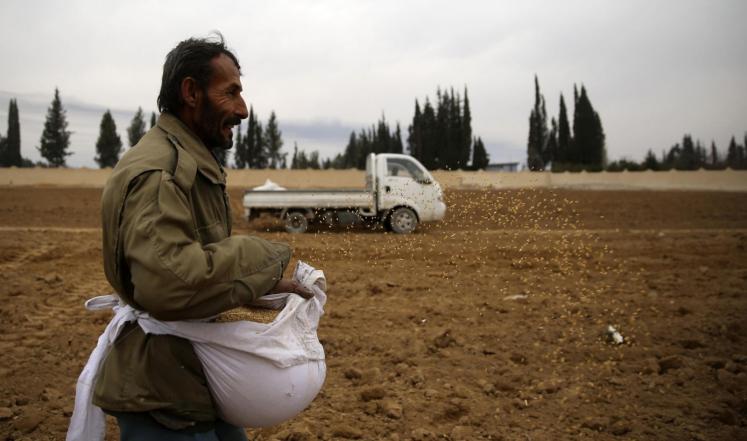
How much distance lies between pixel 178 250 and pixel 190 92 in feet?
1.93

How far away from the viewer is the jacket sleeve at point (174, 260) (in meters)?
1.50

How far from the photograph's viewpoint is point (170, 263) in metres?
1.49

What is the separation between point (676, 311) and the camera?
22.4 feet

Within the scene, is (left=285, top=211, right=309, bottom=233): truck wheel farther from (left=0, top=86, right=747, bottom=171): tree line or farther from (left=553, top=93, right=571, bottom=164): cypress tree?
(left=553, top=93, right=571, bottom=164): cypress tree

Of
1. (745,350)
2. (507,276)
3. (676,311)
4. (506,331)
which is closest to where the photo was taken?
(745,350)

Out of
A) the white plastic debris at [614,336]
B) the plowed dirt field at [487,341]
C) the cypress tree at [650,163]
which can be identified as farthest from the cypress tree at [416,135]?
the white plastic debris at [614,336]

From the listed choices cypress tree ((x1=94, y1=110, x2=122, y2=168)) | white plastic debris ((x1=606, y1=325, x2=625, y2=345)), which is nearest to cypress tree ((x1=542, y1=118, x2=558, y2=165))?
cypress tree ((x1=94, y1=110, x2=122, y2=168))

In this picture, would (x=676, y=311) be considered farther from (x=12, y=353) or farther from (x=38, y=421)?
(x=12, y=353)

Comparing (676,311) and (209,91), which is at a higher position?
(209,91)

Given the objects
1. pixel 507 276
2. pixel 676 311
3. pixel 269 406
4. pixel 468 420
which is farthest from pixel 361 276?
pixel 269 406

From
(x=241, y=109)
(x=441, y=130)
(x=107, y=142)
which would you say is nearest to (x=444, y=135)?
(x=441, y=130)

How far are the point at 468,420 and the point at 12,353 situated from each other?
4.33 m

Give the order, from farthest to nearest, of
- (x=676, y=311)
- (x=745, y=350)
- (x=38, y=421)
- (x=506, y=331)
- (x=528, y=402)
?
(x=676, y=311), (x=506, y=331), (x=745, y=350), (x=528, y=402), (x=38, y=421)

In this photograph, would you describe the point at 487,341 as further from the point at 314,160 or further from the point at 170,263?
the point at 314,160
